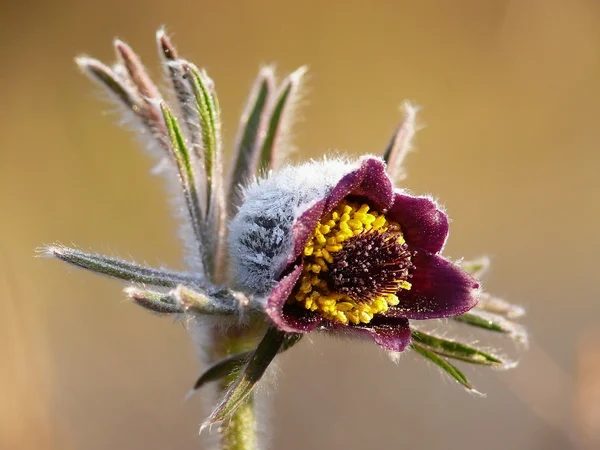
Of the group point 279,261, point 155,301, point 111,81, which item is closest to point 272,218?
point 279,261

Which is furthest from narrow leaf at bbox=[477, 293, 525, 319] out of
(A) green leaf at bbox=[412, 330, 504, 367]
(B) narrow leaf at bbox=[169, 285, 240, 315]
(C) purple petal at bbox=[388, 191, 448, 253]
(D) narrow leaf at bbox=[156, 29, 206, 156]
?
(D) narrow leaf at bbox=[156, 29, 206, 156]

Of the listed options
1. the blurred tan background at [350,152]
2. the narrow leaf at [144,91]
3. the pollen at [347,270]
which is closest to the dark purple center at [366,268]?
the pollen at [347,270]

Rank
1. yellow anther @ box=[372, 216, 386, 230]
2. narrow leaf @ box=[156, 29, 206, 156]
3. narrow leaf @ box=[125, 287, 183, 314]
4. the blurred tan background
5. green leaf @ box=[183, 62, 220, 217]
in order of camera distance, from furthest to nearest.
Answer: the blurred tan background, narrow leaf @ box=[156, 29, 206, 156], green leaf @ box=[183, 62, 220, 217], yellow anther @ box=[372, 216, 386, 230], narrow leaf @ box=[125, 287, 183, 314]

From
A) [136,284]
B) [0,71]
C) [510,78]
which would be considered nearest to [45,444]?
[136,284]

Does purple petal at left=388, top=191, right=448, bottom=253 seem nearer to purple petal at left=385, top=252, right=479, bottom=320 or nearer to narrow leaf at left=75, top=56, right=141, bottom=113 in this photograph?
purple petal at left=385, top=252, right=479, bottom=320

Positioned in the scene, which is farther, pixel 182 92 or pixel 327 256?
pixel 182 92

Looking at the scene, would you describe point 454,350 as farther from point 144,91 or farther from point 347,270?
point 144,91

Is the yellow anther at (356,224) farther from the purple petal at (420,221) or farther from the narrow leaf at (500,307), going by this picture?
the narrow leaf at (500,307)

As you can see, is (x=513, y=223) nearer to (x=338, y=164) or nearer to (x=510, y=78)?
(x=510, y=78)
